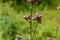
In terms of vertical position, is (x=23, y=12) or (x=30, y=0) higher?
(x=30, y=0)

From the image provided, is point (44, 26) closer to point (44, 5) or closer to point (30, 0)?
point (44, 5)

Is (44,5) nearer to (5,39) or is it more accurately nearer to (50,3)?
(50,3)

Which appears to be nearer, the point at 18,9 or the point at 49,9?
the point at 18,9

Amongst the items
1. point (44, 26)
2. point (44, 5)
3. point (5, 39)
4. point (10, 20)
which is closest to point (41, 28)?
point (44, 26)

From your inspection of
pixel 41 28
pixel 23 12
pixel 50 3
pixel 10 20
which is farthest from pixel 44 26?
pixel 50 3

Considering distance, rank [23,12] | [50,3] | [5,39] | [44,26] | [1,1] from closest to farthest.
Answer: [5,39] → [44,26] → [23,12] → [1,1] → [50,3]

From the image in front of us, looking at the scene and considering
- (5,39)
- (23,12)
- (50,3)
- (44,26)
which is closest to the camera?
(5,39)
